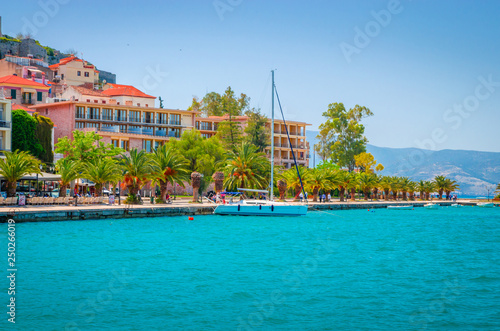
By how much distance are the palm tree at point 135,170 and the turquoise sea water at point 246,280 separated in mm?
12401

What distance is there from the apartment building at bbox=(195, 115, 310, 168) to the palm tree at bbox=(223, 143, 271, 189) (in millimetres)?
31302

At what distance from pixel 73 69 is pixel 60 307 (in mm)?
103390

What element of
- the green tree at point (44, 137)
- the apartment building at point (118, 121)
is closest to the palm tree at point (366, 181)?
the apartment building at point (118, 121)

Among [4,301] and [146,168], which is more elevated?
[146,168]

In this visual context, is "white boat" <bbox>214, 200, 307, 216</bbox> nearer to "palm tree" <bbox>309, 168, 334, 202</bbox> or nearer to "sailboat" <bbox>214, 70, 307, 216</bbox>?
"sailboat" <bbox>214, 70, 307, 216</bbox>

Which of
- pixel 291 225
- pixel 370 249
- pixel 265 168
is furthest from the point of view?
pixel 265 168

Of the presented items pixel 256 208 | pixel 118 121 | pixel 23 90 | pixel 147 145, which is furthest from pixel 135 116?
pixel 256 208

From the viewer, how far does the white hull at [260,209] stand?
56844mm

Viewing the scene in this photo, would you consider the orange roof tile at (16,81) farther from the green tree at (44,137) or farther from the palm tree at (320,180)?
the palm tree at (320,180)

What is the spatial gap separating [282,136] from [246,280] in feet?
288

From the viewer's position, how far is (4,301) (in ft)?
63.8

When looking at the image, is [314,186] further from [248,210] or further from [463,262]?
[463,262]

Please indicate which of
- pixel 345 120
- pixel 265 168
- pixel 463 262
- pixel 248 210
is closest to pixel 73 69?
pixel 345 120

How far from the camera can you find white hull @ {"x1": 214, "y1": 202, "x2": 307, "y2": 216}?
56.8 metres
